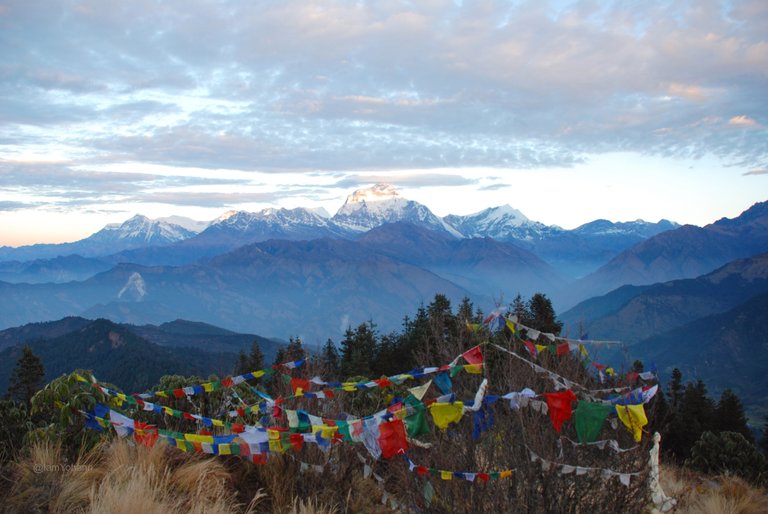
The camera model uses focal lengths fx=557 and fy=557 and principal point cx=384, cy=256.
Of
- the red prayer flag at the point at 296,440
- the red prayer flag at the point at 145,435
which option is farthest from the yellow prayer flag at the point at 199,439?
the red prayer flag at the point at 296,440

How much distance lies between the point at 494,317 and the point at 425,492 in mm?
7772

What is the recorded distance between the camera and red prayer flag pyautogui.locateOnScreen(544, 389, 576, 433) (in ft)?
21.0

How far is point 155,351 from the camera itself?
557ft

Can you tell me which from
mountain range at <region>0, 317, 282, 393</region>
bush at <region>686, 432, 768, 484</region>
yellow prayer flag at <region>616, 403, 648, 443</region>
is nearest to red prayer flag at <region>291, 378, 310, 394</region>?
yellow prayer flag at <region>616, 403, 648, 443</region>

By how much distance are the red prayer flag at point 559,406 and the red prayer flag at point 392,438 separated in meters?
1.72

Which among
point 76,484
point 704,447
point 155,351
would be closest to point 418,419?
point 76,484

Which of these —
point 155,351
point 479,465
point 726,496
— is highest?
point 479,465

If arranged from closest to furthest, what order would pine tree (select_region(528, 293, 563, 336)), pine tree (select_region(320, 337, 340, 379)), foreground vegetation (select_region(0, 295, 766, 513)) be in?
foreground vegetation (select_region(0, 295, 766, 513)) → pine tree (select_region(320, 337, 340, 379)) → pine tree (select_region(528, 293, 563, 336))

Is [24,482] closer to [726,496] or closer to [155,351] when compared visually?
[726,496]

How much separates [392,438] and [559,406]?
197 centimetres

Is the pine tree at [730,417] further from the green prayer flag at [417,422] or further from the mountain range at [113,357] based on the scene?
the mountain range at [113,357]

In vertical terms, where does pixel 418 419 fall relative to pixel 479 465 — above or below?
above

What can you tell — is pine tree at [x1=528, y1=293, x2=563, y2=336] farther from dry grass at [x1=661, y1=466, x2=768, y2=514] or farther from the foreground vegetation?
the foreground vegetation

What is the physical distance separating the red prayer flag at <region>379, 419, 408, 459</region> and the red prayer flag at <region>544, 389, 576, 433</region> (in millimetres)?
1716
